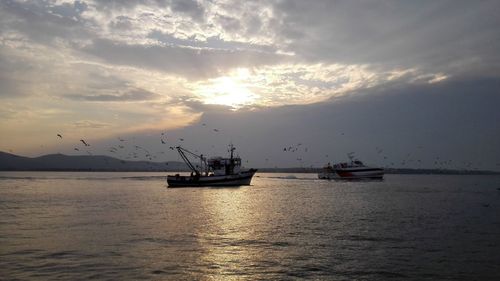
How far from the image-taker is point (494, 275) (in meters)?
16.6

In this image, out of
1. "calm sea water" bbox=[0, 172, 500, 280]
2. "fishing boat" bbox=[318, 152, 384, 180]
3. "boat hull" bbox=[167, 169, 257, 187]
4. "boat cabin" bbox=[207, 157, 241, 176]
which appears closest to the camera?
"calm sea water" bbox=[0, 172, 500, 280]

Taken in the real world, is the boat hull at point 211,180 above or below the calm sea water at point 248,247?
above

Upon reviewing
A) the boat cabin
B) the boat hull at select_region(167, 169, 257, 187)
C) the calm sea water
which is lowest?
the calm sea water

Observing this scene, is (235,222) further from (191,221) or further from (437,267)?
(437,267)

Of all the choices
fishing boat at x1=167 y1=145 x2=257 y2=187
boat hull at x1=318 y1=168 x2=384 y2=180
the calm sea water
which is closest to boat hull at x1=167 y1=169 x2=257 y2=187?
fishing boat at x1=167 y1=145 x2=257 y2=187

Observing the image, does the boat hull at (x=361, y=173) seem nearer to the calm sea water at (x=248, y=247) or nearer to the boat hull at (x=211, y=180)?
the boat hull at (x=211, y=180)

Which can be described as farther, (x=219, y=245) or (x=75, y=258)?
(x=219, y=245)

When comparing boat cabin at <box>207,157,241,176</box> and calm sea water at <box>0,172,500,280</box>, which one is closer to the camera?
calm sea water at <box>0,172,500,280</box>

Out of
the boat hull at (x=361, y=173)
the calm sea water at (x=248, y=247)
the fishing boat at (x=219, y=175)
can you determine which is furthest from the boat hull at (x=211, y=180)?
the boat hull at (x=361, y=173)

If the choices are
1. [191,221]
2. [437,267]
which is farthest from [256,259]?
[191,221]

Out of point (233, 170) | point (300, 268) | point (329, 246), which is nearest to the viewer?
point (300, 268)

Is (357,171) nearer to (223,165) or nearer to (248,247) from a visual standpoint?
(223,165)

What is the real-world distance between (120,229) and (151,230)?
6.92ft

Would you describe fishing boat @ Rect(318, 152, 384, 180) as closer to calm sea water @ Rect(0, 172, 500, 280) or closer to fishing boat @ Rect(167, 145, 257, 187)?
fishing boat @ Rect(167, 145, 257, 187)
